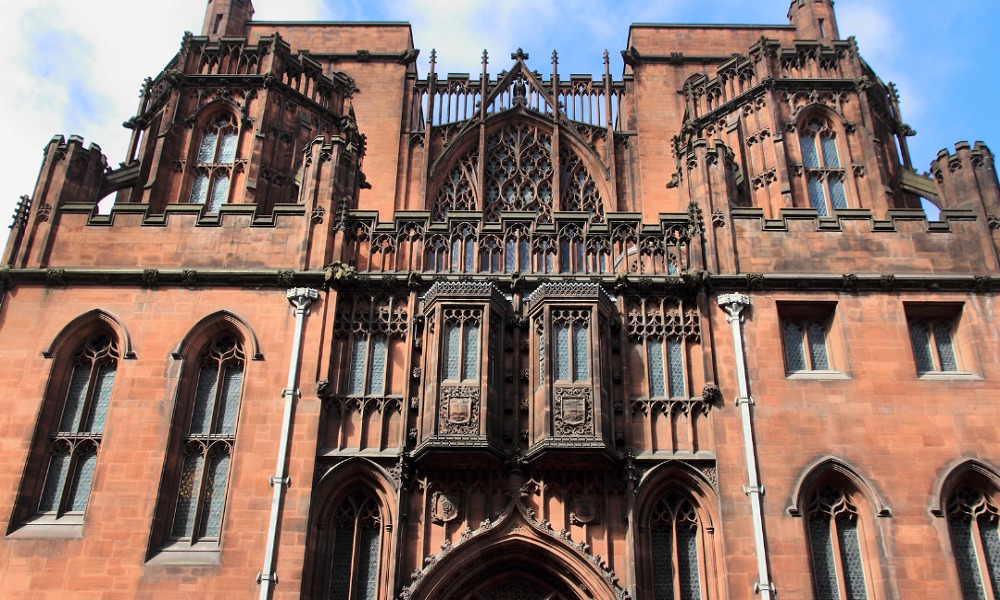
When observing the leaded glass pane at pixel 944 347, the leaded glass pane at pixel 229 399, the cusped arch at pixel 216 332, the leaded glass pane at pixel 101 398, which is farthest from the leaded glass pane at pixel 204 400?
the leaded glass pane at pixel 944 347

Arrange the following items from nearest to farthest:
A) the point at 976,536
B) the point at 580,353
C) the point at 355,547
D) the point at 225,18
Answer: the point at 355,547 → the point at 976,536 → the point at 580,353 → the point at 225,18

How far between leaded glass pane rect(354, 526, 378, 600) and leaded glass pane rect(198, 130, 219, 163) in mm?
10373

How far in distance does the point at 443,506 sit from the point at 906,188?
43.9 feet

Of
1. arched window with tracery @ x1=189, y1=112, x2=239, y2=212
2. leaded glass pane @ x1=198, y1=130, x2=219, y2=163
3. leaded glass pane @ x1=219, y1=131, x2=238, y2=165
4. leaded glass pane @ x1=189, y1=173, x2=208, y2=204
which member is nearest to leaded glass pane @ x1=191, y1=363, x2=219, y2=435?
arched window with tracery @ x1=189, y1=112, x2=239, y2=212

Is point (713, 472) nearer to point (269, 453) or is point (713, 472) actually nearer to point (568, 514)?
point (568, 514)

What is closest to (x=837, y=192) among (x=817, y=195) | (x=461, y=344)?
(x=817, y=195)

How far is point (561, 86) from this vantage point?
26141 millimetres

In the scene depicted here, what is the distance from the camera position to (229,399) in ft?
53.3

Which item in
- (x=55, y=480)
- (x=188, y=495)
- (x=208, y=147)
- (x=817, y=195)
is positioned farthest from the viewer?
(x=208, y=147)

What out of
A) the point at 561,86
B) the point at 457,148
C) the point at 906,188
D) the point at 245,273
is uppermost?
the point at 561,86

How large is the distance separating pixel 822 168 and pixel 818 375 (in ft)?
22.8

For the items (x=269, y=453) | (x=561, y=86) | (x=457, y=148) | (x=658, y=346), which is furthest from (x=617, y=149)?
(x=269, y=453)

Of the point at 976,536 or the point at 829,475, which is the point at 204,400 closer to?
the point at 829,475

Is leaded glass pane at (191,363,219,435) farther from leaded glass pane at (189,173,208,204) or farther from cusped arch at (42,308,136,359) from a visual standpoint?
leaded glass pane at (189,173,208,204)
